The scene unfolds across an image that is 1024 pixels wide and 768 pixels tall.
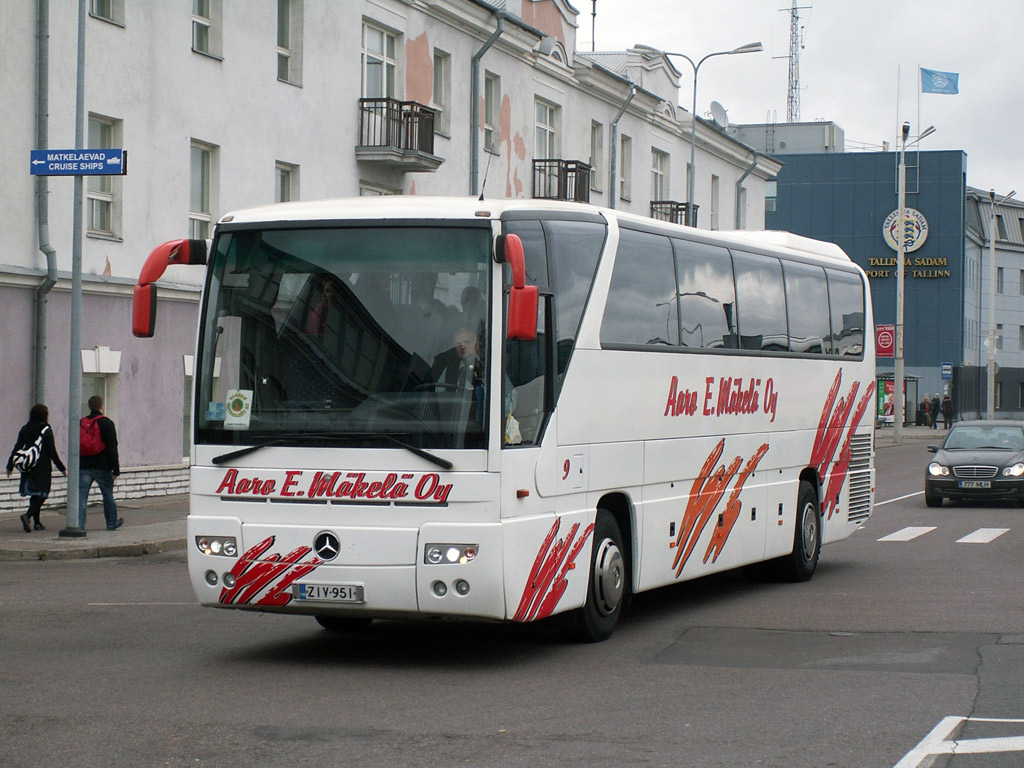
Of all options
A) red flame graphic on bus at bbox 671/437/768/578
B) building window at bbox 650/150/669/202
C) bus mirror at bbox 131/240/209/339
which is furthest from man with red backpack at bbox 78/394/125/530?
building window at bbox 650/150/669/202

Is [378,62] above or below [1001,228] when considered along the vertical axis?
below

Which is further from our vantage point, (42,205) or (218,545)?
(42,205)

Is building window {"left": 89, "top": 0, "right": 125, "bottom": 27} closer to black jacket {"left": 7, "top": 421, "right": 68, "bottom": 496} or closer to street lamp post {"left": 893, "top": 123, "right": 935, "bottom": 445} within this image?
black jacket {"left": 7, "top": 421, "right": 68, "bottom": 496}

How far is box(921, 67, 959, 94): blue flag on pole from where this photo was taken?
62969 millimetres

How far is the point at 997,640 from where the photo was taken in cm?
1084

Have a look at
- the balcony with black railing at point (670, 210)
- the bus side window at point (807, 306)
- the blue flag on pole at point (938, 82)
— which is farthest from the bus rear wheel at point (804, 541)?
the blue flag on pole at point (938, 82)

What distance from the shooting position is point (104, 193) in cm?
2359

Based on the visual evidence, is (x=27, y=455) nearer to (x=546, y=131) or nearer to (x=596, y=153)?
(x=546, y=131)

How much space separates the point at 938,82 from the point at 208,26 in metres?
44.2

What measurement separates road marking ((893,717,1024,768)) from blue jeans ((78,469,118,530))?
13506mm

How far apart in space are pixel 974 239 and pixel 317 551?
295 ft

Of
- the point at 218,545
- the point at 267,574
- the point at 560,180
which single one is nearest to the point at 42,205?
the point at 218,545

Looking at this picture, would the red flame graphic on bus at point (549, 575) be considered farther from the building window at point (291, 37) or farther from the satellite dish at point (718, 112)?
the satellite dish at point (718, 112)

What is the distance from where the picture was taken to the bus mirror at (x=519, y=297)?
9141 millimetres
